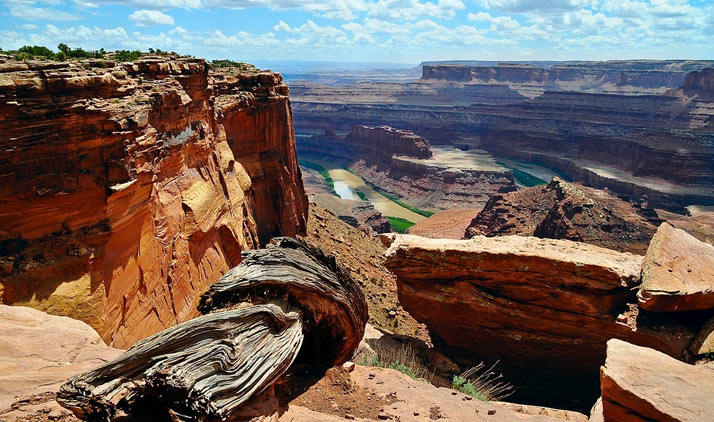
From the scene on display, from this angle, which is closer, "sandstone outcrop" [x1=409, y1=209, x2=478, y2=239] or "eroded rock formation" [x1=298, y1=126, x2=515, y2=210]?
"sandstone outcrop" [x1=409, y1=209, x2=478, y2=239]

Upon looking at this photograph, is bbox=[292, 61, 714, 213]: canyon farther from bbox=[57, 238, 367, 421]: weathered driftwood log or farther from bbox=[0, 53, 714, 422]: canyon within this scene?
bbox=[57, 238, 367, 421]: weathered driftwood log

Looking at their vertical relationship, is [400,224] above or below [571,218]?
below

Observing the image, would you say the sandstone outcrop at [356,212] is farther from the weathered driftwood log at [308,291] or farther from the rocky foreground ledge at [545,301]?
the weathered driftwood log at [308,291]

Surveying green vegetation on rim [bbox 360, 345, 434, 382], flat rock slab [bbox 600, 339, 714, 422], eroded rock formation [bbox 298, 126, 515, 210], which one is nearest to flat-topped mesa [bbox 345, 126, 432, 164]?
eroded rock formation [bbox 298, 126, 515, 210]

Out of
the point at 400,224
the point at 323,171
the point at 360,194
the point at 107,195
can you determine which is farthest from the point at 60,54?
the point at 323,171

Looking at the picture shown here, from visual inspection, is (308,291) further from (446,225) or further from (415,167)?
(415,167)

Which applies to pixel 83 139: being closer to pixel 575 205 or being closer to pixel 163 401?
pixel 163 401
